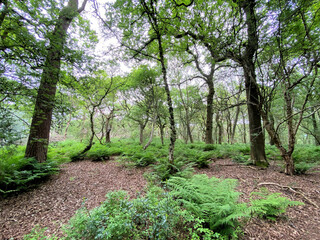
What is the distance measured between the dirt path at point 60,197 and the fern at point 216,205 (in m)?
1.87

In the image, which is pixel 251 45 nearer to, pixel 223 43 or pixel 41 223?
pixel 223 43

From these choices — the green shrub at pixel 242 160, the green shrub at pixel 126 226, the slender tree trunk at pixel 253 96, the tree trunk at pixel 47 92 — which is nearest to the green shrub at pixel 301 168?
the slender tree trunk at pixel 253 96

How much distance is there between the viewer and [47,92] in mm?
4148

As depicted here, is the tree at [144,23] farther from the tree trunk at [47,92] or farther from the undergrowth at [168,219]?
the undergrowth at [168,219]

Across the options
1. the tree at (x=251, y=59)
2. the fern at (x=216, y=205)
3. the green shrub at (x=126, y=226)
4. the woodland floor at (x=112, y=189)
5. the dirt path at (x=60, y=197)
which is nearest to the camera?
the green shrub at (x=126, y=226)

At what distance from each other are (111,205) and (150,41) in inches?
228

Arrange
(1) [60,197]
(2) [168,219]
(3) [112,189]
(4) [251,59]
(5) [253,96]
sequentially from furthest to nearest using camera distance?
(4) [251,59] → (5) [253,96] → (3) [112,189] → (1) [60,197] → (2) [168,219]

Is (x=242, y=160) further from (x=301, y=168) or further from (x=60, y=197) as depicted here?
(x=60, y=197)

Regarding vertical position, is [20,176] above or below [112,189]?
above

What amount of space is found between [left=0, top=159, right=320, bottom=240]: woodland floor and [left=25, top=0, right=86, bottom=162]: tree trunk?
1269 millimetres

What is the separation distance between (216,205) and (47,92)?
18.0 feet

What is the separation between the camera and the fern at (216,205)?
169 centimetres

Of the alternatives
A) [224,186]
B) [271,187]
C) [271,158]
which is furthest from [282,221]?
[271,158]

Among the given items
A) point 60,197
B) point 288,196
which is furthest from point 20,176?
point 288,196
